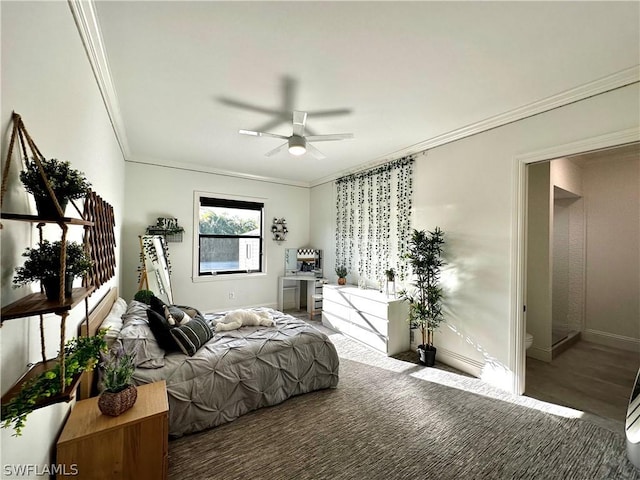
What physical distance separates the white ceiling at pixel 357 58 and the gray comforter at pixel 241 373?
223cm

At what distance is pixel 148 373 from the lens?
1.98 metres

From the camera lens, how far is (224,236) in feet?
16.9

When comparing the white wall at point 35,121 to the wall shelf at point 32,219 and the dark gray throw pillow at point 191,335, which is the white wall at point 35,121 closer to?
the wall shelf at point 32,219

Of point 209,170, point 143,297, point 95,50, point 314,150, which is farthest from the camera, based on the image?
point 209,170

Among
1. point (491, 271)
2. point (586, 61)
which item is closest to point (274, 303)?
point (491, 271)

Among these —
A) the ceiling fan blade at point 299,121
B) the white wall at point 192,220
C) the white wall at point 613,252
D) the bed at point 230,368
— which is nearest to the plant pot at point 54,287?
the bed at point 230,368

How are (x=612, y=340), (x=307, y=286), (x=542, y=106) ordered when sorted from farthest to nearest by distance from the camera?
(x=307, y=286), (x=612, y=340), (x=542, y=106)

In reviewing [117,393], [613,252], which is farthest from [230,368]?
[613,252]

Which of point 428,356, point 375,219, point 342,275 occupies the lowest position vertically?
point 428,356

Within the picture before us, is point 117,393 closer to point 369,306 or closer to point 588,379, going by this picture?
point 369,306

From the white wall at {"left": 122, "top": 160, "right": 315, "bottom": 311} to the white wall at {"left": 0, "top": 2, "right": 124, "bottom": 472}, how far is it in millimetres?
2860

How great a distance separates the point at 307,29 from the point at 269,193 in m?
3.99

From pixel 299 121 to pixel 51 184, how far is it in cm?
204

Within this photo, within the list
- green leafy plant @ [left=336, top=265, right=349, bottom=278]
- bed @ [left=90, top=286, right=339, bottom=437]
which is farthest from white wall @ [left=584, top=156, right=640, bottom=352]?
bed @ [left=90, top=286, right=339, bottom=437]
